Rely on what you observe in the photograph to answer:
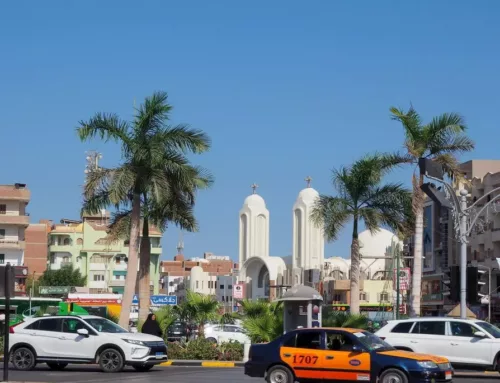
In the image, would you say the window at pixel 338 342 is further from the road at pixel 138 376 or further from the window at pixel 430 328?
the window at pixel 430 328

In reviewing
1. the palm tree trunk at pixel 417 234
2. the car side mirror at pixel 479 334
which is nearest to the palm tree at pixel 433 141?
the palm tree trunk at pixel 417 234

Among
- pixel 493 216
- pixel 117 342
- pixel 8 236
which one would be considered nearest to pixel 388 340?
pixel 117 342

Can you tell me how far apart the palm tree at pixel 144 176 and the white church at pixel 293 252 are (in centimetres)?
7370

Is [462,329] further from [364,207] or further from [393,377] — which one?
[364,207]

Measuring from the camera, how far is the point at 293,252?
126 m

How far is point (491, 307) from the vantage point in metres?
76.4

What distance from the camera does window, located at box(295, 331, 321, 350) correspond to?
2220 centimetres

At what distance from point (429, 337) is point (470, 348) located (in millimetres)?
1099

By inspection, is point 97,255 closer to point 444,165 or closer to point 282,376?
point 444,165

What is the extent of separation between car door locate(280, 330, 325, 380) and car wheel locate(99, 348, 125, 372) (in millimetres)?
7396

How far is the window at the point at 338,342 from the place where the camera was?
22.0m

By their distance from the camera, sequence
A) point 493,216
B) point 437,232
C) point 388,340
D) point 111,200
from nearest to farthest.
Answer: point 388,340
point 111,200
point 493,216
point 437,232

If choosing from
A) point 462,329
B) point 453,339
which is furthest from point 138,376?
point 462,329

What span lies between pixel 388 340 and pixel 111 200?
15792 millimetres
